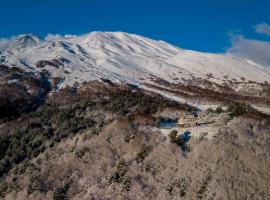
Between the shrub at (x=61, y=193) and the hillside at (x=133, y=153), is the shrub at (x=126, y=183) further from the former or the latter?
the shrub at (x=61, y=193)

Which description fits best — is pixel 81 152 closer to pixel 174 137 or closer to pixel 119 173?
pixel 119 173

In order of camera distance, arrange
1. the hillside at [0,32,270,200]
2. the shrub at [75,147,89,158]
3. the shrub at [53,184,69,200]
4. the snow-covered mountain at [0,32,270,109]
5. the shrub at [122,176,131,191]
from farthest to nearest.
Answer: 1. the snow-covered mountain at [0,32,270,109]
2. the shrub at [75,147,89,158]
3. the shrub at [53,184,69,200]
4. the shrub at [122,176,131,191]
5. the hillside at [0,32,270,200]

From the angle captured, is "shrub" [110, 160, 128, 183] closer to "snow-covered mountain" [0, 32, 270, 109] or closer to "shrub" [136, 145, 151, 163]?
"shrub" [136, 145, 151, 163]

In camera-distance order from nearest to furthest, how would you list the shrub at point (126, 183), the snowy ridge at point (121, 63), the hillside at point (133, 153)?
1. the hillside at point (133, 153)
2. the shrub at point (126, 183)
3. the snowy ridge at point (121, 63)

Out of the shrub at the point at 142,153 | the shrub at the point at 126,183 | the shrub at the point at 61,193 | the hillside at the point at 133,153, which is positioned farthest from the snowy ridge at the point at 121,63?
the shrub at the point at 126,183

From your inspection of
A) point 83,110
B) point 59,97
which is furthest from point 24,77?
point 83,110

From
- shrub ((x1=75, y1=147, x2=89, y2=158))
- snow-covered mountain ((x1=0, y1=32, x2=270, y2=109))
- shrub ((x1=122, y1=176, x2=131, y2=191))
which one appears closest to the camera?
shrub ((x1=122, y1=176, x2=131, y2=191))

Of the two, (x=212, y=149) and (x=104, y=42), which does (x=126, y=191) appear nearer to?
(x=212, y=149)

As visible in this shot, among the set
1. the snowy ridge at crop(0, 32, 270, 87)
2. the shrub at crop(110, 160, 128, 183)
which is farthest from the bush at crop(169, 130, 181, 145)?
the snowy ridge at crop(0, 32, 270, 87)
